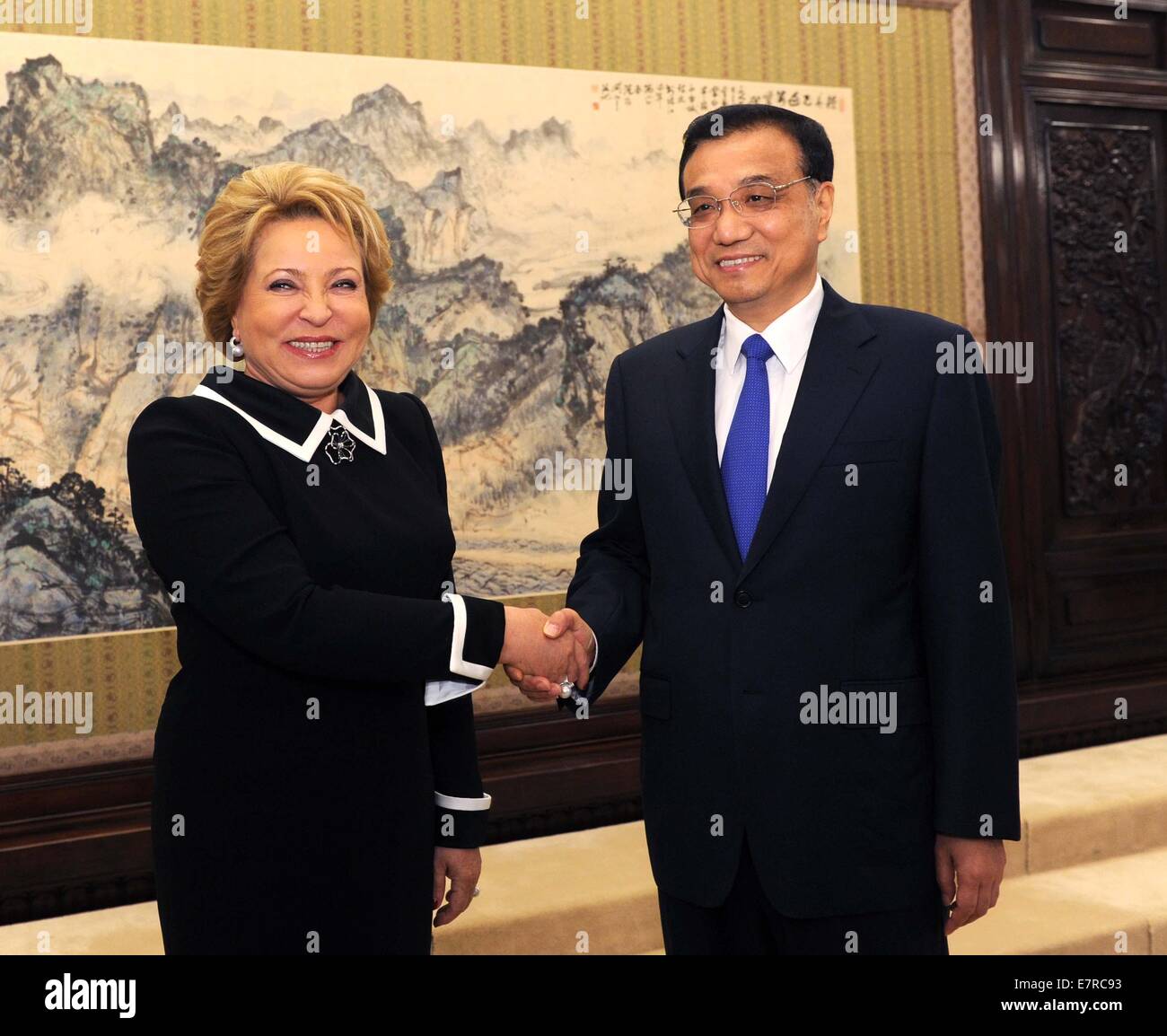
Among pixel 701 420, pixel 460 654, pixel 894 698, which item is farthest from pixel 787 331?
pixel 460 654

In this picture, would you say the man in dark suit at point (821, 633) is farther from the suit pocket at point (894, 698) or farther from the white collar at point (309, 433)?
the white collar at point (309, 433)

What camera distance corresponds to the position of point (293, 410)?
1862 mm

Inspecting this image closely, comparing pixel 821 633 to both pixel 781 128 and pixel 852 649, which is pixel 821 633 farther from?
pixel 781 128

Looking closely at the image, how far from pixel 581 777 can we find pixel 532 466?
1.06 metres

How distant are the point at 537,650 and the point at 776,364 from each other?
574mm

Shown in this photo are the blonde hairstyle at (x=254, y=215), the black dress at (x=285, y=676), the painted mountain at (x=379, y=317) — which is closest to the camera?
the black dress at (x=285, y=676)

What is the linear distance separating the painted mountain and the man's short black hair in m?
2.15

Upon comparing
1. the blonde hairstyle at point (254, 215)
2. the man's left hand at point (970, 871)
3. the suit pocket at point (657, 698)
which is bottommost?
the man's left hand at point (970, 871)

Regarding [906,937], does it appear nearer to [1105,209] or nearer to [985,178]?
[985,178]

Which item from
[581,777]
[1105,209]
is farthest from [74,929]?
[1105,209]

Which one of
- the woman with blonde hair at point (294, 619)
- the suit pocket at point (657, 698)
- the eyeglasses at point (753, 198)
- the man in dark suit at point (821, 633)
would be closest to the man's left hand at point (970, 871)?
the man in dark suit at point (821, 633)

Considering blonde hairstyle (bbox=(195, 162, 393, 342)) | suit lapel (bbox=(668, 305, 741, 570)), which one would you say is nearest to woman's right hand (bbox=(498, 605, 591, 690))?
suit lapel (bbox=(668, 305, 741, 570))

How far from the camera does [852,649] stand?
182cm

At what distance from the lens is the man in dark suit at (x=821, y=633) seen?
5.95 feet
